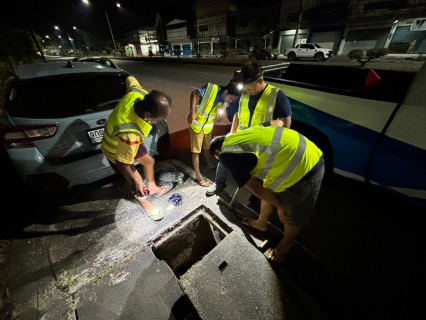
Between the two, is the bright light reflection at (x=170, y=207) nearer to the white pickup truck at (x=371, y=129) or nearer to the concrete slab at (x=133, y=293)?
the concrete slab at (x=133, y=293)

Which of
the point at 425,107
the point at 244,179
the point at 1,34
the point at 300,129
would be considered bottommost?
the point at 300,129

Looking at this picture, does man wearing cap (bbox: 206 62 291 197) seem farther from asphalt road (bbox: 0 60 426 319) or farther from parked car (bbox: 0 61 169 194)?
parked car (bbox: 0 61 169 194)

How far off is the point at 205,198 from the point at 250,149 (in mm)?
1399

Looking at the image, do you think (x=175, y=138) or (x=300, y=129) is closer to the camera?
(x=300, y=129)

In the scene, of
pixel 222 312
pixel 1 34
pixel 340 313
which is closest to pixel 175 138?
pixel 222 312

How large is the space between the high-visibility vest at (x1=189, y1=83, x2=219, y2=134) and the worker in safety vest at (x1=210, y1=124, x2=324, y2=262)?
1.06 m

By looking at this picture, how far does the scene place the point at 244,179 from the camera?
149 cm

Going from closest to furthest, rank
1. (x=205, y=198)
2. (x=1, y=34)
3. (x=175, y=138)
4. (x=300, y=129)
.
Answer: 1. (x=205, y=198)
2. (x=300, y=129)
3. (x=175, y=138)
4. (x=1, y=34)

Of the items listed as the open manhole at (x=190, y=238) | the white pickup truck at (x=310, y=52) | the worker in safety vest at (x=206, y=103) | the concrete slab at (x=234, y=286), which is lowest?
the open manhole at (x=190, y=238)

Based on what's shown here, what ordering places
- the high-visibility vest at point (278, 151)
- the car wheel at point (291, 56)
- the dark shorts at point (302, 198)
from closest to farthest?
the high-visibility vest at point (278, 151)
the dark shorts at point (302, 198)
the car wheel at point (291, 56)

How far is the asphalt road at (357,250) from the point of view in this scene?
1.61 m

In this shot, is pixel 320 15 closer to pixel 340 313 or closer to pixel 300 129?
pixel 300 129

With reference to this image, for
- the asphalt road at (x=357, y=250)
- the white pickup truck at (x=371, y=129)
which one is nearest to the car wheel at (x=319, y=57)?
the white pickup truck at (x=371, y=129)

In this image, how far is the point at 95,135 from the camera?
2217mm
